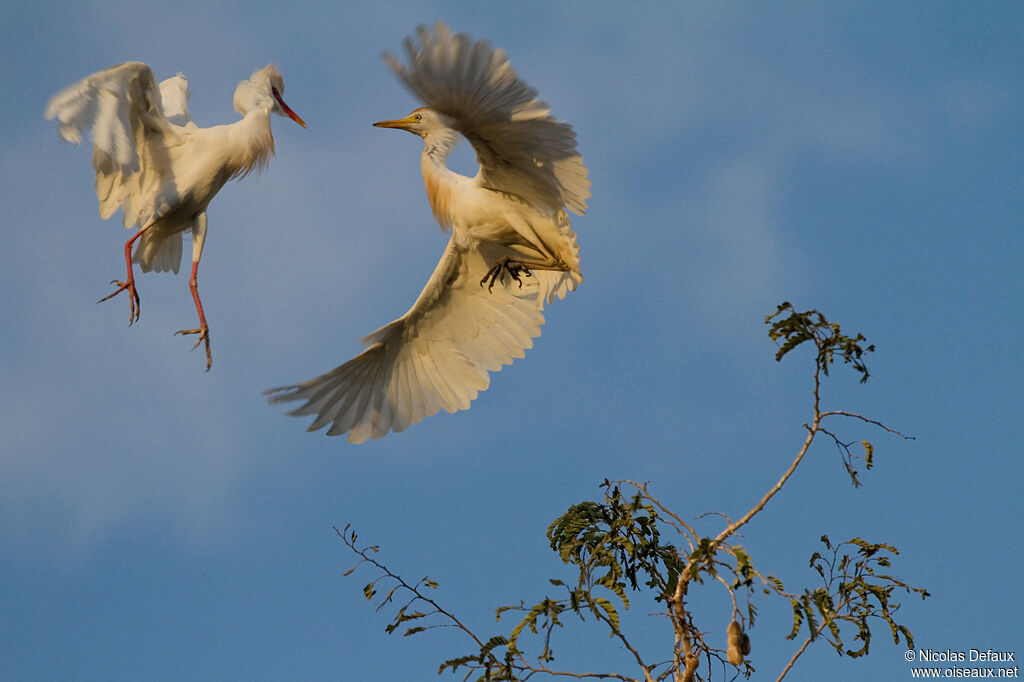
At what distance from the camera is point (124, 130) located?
22.8 feet

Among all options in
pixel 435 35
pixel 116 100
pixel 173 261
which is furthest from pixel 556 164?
pixel 173 261

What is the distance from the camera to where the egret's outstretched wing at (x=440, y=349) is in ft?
25.0

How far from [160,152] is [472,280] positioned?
238 centimetres

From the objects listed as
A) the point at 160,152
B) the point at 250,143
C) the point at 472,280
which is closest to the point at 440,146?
the point at 472,280

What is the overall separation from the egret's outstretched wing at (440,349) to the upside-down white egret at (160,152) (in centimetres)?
109

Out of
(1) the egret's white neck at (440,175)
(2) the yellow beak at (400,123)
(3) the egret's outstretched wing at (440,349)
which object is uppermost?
(2) the yellow beak at (400,123)

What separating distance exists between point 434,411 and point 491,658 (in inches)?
123

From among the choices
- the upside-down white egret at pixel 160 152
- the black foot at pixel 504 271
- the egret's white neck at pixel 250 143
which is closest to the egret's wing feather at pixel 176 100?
the upside-down white egret at pixel 160 152

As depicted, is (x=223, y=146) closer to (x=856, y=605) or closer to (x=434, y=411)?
(x=434, y=411)

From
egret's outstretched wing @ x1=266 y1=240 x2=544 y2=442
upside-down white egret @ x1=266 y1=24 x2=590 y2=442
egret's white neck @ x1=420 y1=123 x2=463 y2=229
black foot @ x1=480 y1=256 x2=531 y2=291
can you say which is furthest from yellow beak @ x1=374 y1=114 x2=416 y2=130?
black foot @ x1=480 y1=256 x2=531 y2=291

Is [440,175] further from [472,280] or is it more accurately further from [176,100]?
[176,100]

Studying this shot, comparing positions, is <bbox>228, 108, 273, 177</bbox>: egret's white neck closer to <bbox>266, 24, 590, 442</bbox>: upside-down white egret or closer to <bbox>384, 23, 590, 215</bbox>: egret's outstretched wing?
<bbox>266, 24, 590, 442</bbox>: upside-down white egret

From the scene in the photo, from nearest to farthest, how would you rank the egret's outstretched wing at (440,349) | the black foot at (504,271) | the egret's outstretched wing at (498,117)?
the egret's outstretched wing at (498,117)
the black foot at (504,271)
the egret's outstretched wing at (440,349)

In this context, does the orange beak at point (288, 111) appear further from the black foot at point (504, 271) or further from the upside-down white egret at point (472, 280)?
the black foot at point (504, 271)
